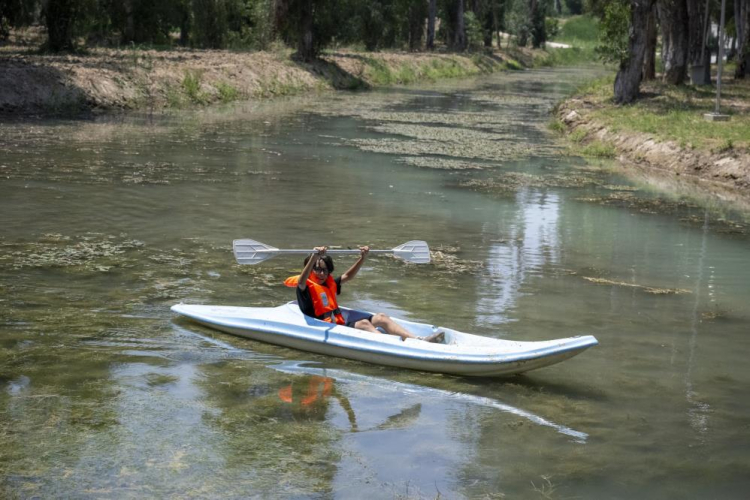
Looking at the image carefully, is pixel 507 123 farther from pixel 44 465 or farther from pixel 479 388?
pixel 44 465

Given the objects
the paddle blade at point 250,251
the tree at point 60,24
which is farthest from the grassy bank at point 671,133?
the tree at point 60,24

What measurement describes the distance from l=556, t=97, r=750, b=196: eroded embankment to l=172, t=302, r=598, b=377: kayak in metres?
11.4

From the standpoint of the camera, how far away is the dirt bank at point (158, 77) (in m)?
24.7

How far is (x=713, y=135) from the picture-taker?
20.0 meters

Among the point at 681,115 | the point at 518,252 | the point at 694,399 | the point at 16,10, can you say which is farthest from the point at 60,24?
the point at 694,399

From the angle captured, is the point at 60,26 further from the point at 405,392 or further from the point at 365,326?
the point at 405,392

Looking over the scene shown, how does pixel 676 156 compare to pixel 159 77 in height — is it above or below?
below

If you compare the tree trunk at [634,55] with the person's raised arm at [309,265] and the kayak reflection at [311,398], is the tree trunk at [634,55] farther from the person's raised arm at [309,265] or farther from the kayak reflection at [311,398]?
the kayak reflection at [311,398]

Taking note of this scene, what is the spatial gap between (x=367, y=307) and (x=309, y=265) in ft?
5.46

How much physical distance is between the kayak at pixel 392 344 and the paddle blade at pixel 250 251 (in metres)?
0.75

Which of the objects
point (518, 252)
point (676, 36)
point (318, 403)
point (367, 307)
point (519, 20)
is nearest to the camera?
point (318, 403)

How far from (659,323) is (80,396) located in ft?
18.8

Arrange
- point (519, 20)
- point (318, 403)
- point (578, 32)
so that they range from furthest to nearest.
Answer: point (578, 32), point (519, 20), point (318, 403)

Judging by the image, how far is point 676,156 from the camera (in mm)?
20344
